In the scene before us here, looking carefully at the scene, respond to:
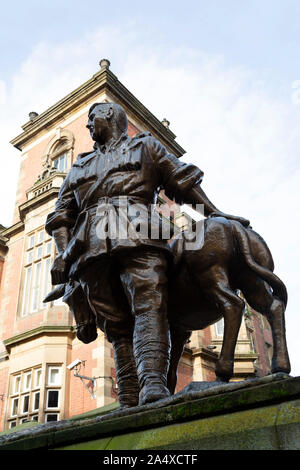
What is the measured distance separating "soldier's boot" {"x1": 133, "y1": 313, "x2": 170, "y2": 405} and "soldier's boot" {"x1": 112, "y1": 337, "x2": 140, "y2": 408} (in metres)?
0.50

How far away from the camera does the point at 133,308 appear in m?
3.24

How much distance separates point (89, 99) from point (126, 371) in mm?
17869

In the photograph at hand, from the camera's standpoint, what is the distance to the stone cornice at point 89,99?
64.1 feet

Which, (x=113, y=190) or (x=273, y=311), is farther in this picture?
(x=113, y=190)

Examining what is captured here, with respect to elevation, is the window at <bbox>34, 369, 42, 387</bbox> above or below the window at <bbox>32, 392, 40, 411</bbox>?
above

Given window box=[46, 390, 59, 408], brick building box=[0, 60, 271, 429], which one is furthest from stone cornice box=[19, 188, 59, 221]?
window box=[46, 390, 59, 408]

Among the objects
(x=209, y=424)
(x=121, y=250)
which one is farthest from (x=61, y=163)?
(x=209, y=424)

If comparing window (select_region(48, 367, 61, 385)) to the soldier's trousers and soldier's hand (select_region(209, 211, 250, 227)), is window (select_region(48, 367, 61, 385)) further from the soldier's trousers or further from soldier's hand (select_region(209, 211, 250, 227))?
soldier's hand (select_region(209, 211, 250, 227))

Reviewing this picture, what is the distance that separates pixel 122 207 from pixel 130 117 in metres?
17.6

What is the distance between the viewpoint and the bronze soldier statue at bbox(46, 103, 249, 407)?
10.4 ft

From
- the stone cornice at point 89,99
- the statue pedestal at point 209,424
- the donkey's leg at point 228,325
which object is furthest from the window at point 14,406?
the donkey's leg at point 228,325

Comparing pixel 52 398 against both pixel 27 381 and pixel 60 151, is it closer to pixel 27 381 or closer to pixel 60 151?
pixel 27 381

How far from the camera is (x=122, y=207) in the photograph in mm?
3520

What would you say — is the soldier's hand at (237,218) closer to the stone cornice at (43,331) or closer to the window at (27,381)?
the stone cornice at (43,331)
